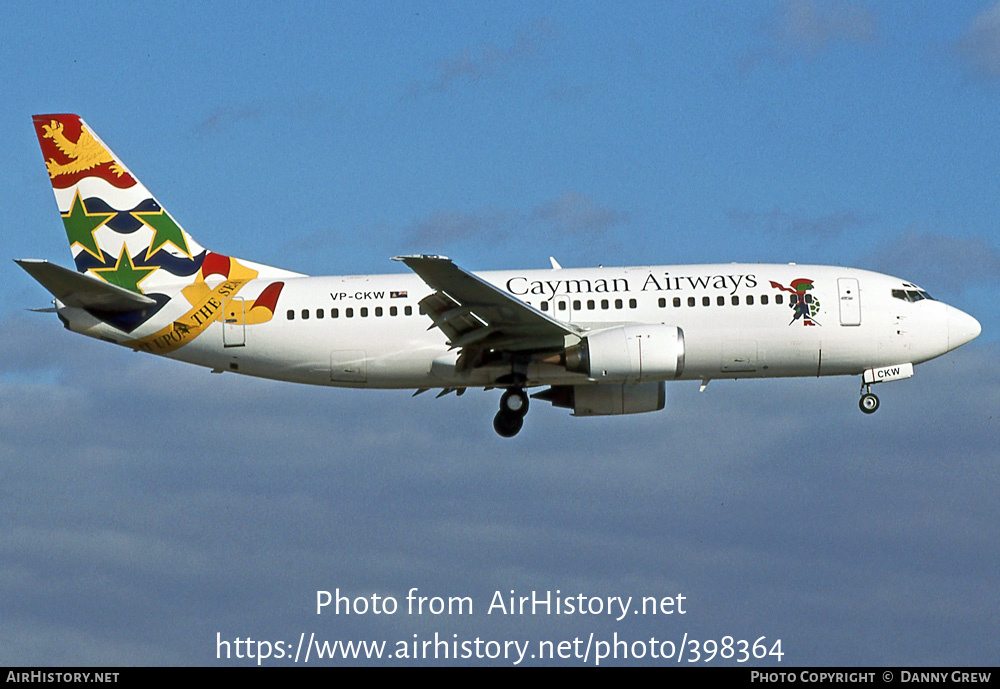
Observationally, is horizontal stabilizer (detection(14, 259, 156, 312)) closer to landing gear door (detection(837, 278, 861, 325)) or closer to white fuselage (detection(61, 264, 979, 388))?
white fuselage (detection(61, 264, 979, 388))

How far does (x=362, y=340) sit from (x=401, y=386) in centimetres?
200

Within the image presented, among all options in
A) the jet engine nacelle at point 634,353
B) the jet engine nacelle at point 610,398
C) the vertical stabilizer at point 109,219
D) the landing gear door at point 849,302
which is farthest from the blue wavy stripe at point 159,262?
the landing gear door at point 849,302

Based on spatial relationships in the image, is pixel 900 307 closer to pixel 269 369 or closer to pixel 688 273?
pixel 688 273

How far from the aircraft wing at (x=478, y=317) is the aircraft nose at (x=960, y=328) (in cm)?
1163

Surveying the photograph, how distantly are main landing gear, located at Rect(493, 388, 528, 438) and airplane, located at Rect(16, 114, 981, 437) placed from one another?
0.04 m

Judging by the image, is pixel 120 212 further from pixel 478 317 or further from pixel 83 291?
pixel 478 317

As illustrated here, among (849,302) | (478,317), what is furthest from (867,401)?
(478,317)

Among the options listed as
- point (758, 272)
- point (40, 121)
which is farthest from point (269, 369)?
point (758, 272)

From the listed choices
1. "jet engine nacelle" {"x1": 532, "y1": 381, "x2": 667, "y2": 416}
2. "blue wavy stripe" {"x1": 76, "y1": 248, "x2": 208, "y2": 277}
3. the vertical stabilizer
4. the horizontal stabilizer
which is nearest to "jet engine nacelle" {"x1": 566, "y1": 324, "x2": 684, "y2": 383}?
"jet engine nacelle" {"x1": 532, "y1": 381, "x2": 667, "y2": 416}

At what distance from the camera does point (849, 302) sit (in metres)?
42.4

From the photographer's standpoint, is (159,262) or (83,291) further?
(159,262)

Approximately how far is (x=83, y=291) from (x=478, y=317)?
11.5 meters

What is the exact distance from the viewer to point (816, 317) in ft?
138

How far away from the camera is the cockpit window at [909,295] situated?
4303 centimetres
